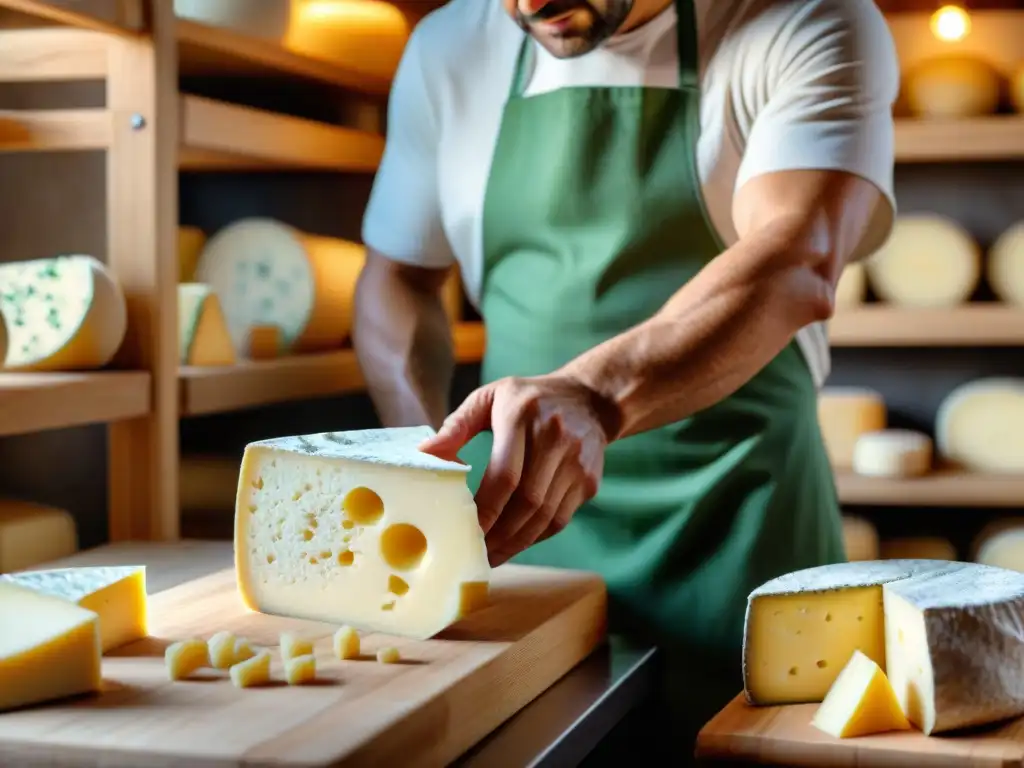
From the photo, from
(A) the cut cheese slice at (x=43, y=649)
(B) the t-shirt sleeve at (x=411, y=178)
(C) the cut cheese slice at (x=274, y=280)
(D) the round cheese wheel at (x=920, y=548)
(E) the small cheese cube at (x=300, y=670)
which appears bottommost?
(D) the round cheese wheel at (x=920, y=548)

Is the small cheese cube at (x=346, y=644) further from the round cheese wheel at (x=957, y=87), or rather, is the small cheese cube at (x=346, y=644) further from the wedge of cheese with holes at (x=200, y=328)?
the round cheese wheel at (x=957, y=87)

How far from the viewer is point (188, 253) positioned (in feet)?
7.72

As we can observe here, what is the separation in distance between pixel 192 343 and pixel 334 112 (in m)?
0.69

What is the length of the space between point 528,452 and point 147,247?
0.72 meters

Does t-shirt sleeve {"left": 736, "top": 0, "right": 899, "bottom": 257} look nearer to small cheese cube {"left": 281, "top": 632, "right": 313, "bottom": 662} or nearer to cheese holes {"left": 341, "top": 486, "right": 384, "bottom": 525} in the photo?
cheese holes {"left": 341, "top": 486, "right": 384, "bottom": 525}

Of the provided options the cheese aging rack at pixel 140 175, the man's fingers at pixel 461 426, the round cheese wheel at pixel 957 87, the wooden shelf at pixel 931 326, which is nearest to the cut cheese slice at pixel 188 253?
the cheese aging rack at pixel 140 175

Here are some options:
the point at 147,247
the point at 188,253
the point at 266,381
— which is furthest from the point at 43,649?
the point at 188,253

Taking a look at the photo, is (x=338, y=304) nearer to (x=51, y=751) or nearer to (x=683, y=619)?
(x=683, y=619)

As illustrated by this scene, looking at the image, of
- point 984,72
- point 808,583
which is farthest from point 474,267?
point 984,72

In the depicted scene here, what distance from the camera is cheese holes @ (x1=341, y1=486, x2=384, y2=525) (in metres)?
1.30

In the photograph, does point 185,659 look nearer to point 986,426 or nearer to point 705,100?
point 705,100

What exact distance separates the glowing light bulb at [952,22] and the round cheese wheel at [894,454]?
0.88m

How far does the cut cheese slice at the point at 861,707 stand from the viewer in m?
1.14

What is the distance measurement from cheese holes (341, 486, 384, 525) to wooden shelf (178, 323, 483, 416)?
2.08 feet
